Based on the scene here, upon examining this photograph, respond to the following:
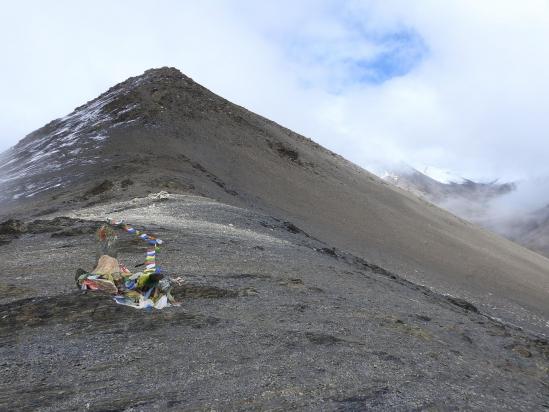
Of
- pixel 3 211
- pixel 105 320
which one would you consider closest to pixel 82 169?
pixel 3 211

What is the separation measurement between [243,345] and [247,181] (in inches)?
847

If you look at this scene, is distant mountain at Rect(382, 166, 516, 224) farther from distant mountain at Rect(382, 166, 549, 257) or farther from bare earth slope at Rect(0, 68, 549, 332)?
bare earth slope at Rect(0, 68, 549, 332)

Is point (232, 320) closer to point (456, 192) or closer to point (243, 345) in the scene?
point (243, 345)

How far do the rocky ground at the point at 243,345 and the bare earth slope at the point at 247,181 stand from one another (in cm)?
A: 903

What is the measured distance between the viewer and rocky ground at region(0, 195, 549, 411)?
5.21 metres

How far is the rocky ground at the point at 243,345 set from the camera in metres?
5.21

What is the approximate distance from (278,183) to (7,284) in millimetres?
22072

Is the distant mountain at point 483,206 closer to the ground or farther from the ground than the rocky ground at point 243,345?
farther from the ground

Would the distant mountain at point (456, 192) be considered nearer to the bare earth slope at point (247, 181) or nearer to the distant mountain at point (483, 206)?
the distant mountain at point (483, 206)

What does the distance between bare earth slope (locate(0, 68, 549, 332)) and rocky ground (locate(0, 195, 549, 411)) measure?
9.03 m

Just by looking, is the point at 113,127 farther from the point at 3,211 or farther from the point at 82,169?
the point at 3,211

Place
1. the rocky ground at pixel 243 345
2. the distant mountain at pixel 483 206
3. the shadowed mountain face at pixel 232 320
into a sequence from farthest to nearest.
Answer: the distant mountain at pixel 483 206, the shadowed mountain face at pixel 232 320, the rocky ground at pixel 243 345

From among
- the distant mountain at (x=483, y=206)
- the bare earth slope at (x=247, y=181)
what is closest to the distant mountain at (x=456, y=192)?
the distant mountain at (x=483, y=206)

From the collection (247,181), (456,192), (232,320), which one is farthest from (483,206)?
(232,320)
